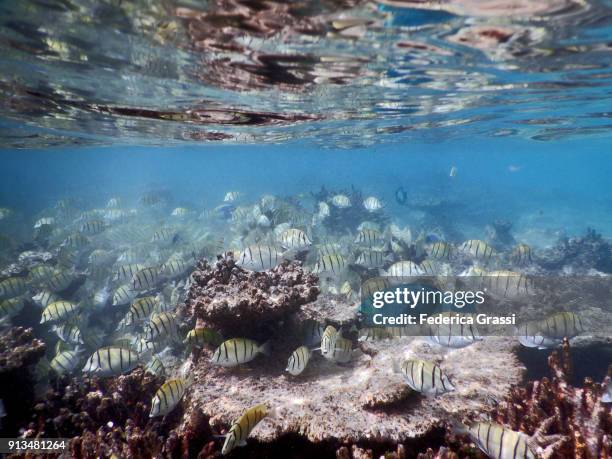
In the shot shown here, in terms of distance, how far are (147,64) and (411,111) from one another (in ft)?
41.8

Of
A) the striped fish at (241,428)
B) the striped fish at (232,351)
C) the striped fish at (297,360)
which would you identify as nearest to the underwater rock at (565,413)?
the striped fish at (297,360)

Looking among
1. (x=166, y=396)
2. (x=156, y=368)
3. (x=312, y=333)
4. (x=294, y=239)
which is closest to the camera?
(x=166, y=396)

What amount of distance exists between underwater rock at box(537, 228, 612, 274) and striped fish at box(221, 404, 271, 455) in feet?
57.9

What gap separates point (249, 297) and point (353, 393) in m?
2.17

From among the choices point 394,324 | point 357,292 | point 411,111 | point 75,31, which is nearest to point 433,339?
point 394,324

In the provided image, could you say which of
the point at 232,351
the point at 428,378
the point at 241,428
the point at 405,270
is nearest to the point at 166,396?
the point at 232,351

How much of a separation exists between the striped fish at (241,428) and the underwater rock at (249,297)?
2256mm

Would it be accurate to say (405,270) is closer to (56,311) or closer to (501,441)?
(501,441)

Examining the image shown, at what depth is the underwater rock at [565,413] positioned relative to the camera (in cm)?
381

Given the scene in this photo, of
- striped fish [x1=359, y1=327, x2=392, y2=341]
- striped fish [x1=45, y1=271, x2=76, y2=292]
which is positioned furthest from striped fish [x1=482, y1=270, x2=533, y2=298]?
striped fish [x1=45, y1=271, x2=76, y2=292]

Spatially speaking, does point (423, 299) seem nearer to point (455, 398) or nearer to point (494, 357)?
point (494, 357)

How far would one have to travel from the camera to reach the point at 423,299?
8.95 m

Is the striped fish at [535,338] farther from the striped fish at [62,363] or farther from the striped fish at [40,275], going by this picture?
the striped fish at [40,275]

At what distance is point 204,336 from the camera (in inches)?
232
